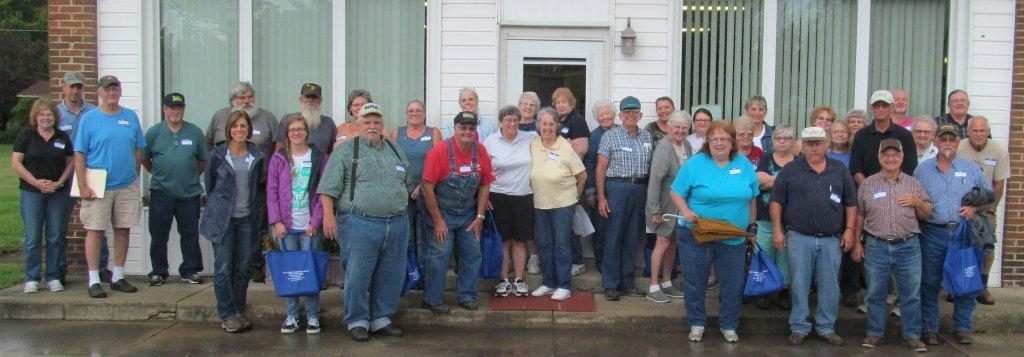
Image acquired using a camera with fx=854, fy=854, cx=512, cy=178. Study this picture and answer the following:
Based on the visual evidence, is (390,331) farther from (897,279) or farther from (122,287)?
(897,279)

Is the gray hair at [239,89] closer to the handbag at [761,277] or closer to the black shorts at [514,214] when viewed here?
the black shorts at [514,214]

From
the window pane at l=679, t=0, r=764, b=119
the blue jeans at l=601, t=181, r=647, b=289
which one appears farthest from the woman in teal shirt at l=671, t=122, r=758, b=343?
the window pane at l=679, t=0, r=764, b=119

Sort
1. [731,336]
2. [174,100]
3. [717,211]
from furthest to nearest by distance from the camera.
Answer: [174,100] < [731,336] < [717,211]

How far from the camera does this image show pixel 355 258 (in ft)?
19.3

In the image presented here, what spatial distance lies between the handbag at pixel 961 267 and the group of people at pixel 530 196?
76mm

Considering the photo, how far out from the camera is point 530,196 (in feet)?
22.2

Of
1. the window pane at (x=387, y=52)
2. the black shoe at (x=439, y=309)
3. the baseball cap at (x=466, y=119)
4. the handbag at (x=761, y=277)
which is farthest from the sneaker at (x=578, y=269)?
the window pane at (x=387, y=52)

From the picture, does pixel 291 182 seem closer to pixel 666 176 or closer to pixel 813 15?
pixel 666 176

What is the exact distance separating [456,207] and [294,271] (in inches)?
50.1

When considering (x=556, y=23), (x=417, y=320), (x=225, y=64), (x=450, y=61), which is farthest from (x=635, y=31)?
(x=225, y=64)

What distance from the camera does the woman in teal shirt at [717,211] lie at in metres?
5.87

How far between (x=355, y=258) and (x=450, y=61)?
8.47 feet

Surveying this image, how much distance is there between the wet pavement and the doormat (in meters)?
0.21

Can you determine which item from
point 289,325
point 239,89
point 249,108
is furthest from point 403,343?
point 239,89
